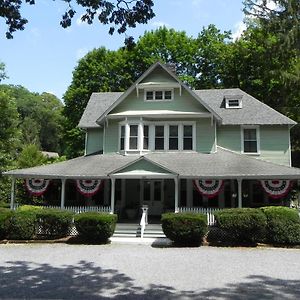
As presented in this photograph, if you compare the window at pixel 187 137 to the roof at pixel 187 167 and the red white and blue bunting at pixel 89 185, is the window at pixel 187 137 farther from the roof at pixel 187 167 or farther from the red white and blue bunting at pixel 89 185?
the red white and blue bunting at pixel 89 185

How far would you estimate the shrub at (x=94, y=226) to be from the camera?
1788cm

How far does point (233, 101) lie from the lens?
27.6m

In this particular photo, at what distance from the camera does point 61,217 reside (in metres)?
18.9

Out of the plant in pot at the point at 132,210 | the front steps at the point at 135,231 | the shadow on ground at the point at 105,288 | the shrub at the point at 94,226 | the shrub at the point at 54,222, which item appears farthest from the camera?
the plant in pot at the point at 132,210

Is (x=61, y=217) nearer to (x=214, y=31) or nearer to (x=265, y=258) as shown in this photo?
(x=265, y=258)

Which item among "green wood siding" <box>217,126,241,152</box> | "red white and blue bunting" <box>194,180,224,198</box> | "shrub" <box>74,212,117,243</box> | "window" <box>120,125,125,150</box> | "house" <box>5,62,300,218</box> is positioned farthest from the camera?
"green wood siding" <box>217,126,241,152</box>

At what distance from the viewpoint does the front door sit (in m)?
24.9

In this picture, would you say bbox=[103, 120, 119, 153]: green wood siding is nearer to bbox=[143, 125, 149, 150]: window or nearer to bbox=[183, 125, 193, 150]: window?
bbox=[143, 125, 149, 150]: window

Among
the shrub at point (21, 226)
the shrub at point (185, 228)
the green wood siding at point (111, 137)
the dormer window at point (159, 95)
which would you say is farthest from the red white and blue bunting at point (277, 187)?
the shrub at point (21, 226)

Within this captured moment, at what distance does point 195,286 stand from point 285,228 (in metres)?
8.70

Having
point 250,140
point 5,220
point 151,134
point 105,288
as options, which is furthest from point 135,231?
point 105,288

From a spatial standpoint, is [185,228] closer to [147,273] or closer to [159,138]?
[147,273]

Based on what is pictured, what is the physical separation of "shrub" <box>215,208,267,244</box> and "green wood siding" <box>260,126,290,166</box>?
8.45 meters

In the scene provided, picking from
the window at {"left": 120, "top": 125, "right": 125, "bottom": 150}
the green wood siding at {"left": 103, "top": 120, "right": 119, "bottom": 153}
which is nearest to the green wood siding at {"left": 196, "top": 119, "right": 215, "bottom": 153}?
the window at {"left": 120, "top": 125, "right": 125, "bottom": 150}
